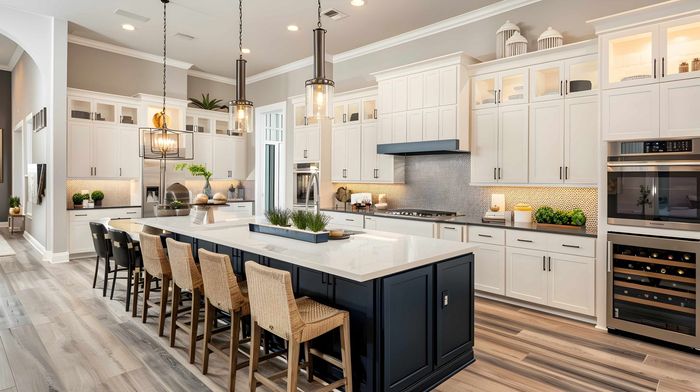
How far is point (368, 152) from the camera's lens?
20.7ft

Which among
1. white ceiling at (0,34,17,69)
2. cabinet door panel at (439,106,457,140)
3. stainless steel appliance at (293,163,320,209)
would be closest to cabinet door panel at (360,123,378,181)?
stainless steel appliance at (293,163,320,209)

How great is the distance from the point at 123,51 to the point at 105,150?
1.88m

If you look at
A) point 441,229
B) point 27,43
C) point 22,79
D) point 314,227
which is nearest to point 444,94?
point 441,229

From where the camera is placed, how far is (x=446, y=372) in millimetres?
2820

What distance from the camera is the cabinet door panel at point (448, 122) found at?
5.01m

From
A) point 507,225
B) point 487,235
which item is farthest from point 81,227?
point 507,225

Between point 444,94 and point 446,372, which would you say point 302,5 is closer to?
point 444,94

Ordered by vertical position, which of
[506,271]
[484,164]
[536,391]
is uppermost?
[484,164]

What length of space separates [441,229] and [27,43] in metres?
6.67

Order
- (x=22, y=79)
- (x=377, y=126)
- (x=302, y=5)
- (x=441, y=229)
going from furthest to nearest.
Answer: (x=22, y=79) < (x=377, y=126) < (x=302, y=5) < (x=441, y=229)

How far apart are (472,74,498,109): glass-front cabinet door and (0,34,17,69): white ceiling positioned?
8517mm

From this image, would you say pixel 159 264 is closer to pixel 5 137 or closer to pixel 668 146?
pixel 668 146

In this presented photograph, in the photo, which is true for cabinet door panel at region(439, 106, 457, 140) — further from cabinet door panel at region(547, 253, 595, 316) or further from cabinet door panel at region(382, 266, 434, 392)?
cabinet door panel at region(382, 266, 434, 392)

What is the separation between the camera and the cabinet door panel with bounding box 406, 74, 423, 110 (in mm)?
5379
